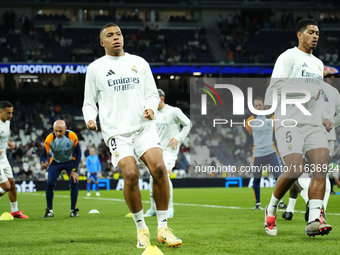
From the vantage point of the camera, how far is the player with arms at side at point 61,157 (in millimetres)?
10453

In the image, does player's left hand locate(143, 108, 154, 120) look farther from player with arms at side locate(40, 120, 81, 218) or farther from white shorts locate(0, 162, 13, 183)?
white shorts locate(0, 162, 13, 183)

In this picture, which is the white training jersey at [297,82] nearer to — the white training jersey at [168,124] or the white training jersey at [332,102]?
the white training jersey at [332,102]

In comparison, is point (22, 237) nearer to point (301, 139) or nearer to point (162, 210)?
point (162, 210)

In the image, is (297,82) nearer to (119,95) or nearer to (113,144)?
(119,95)

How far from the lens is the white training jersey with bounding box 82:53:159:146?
5.57 m

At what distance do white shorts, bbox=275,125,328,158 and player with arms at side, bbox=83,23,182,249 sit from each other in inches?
65.3

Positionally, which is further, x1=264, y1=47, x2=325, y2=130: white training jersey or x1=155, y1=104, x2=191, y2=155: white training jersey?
x1=155, y1=104, x2=191, y2=155: white training jersey

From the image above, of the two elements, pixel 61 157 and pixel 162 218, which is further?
pixel 61 157

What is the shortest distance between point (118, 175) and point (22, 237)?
20.9 m

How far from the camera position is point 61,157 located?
416 inches

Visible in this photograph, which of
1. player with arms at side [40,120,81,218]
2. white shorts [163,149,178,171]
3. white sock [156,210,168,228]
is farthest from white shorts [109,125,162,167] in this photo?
player with arms at side [40,120,81,218]

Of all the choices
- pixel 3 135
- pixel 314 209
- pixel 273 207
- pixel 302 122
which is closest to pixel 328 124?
pixel 302 122

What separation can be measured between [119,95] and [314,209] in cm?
263

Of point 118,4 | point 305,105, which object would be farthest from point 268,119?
point 118,4
